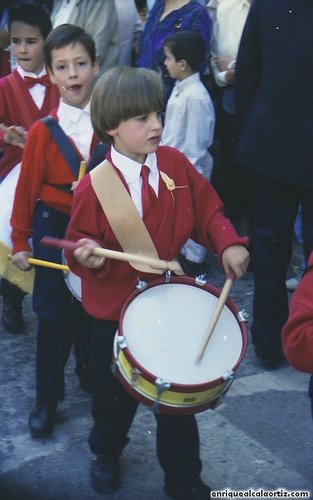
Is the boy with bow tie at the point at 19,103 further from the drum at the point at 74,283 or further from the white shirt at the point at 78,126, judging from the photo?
the drum at the point at 74,283

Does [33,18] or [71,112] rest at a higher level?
[33,18]

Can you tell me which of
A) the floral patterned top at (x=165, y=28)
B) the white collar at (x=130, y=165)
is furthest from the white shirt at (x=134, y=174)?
the floral patterned top at (x=165, y=28)

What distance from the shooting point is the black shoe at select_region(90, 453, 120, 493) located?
3.57 meters

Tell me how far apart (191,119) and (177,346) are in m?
2.68

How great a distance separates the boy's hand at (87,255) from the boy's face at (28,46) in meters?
1.48

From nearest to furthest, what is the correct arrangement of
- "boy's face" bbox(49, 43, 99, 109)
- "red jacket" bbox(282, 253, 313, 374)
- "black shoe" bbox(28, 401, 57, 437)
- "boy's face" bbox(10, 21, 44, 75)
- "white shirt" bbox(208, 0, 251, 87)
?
"red jacket" bbox(282, 253, 313, 374) → "boy's face" bbox(49, 43, 99, 109) → "black shoe" bbox(28, 401, 57, 437) → "boy's face" bbox(10, 21, 44, 75) → "white shirt" bbox(208, 0, 251, 87)

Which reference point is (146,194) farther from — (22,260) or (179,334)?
(22,260)

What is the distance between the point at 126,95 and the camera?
3.12 m

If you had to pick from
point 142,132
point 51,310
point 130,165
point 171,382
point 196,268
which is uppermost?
point 142,132

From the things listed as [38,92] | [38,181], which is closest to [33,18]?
[38,92]

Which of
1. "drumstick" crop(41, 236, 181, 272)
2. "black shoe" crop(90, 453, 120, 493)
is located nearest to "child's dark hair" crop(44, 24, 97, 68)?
"drumstick" crop(41, 236, 181, 272)

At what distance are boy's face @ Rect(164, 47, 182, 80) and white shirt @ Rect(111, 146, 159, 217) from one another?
7.85 ft

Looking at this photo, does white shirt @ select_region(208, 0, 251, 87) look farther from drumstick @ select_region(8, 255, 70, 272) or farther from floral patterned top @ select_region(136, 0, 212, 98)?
drumstick @ select_region(8, 255, 70, 272)

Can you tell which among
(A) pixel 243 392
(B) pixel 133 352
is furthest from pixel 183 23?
(B) pixel 133 352
